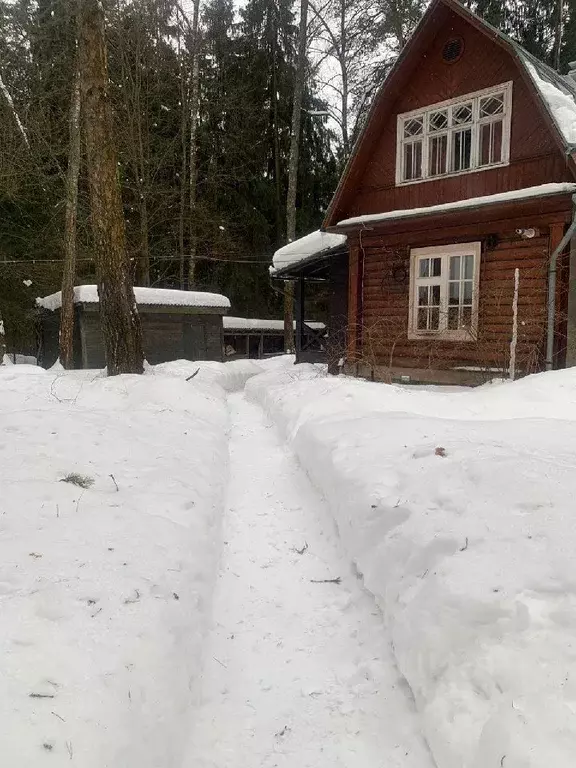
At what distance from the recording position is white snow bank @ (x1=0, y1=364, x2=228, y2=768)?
162 centimetres

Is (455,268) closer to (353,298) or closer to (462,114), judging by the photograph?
(353,298)

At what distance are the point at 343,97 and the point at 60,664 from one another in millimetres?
23887

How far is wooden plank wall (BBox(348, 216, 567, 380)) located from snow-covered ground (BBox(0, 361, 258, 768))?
6.47m

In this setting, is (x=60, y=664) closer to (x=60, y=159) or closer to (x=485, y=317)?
(x=485, y=317)

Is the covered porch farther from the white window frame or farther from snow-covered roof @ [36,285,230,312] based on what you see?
snow-covered roof @ [36,285,230,312]

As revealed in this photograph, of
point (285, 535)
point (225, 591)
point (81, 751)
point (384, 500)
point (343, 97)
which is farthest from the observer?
point (343, 97)

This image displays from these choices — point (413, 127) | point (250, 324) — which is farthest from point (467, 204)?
point (250, 324)

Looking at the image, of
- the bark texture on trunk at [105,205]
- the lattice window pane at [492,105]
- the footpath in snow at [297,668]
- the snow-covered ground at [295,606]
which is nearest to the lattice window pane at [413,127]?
the lattice window pane at [492,105]

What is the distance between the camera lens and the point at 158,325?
17094 millimetres

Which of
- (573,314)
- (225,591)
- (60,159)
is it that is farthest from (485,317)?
(60,159)

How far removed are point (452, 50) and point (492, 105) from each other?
4.79 feet

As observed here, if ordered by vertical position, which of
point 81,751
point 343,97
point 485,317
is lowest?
point 81,751

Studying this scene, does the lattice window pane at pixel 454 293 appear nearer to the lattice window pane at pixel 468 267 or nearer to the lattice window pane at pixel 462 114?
the lattice window pane at pixel 468 267

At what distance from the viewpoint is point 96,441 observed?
4562 mm
